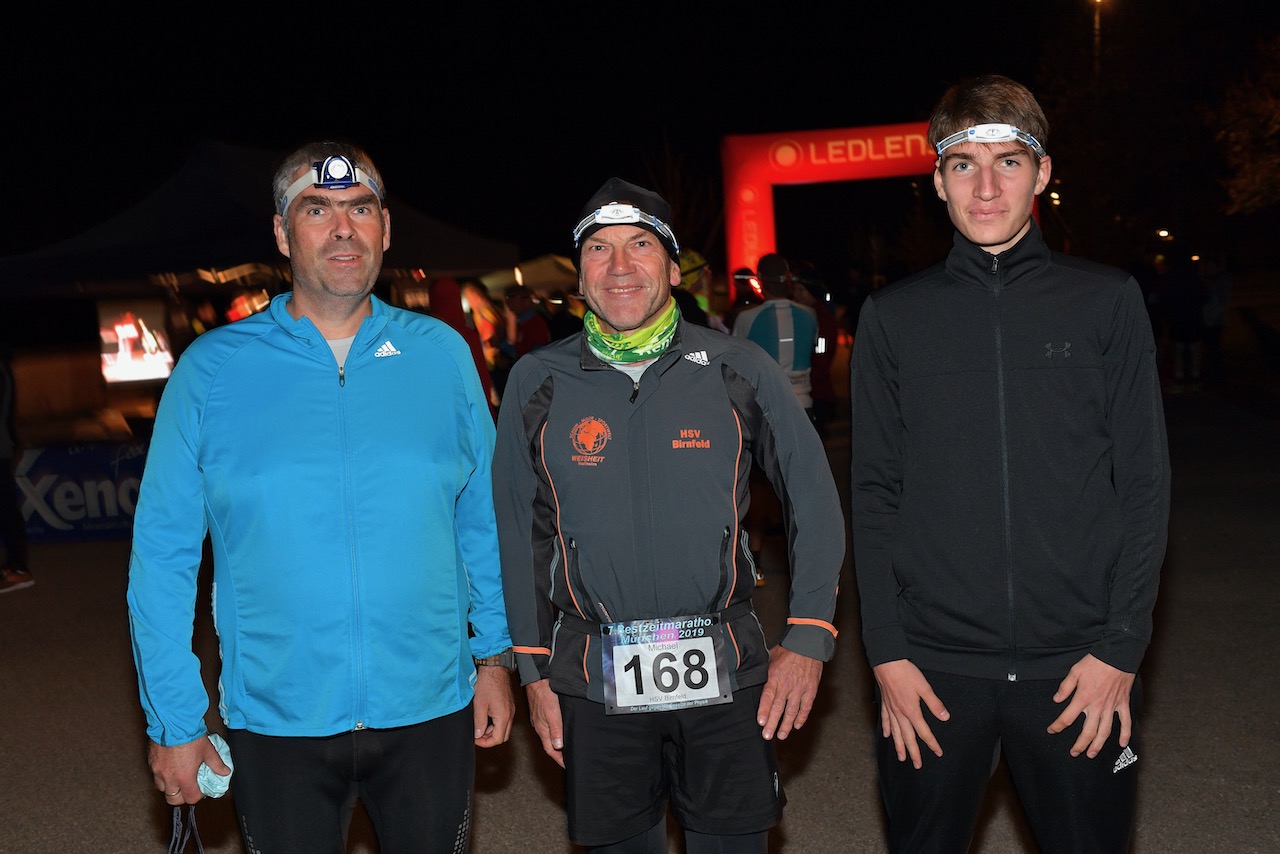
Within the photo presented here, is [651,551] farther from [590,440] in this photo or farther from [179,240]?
[179,240]

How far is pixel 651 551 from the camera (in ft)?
10.2

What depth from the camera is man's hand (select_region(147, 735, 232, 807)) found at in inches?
111

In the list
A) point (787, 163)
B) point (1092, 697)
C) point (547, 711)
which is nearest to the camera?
point (1092, 697)

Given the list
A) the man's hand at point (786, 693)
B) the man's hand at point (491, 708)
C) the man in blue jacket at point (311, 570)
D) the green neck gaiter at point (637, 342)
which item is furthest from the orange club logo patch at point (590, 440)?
the man's hand at point (786, 693)

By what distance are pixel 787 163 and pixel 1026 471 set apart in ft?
61.5

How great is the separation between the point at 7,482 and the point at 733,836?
7.99m

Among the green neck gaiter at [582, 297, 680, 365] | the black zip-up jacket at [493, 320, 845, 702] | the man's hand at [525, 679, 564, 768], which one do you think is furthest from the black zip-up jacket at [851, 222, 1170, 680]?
the man's hand at [525, 679, 564, 768]

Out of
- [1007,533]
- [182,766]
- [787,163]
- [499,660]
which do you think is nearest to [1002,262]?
[1007,533]

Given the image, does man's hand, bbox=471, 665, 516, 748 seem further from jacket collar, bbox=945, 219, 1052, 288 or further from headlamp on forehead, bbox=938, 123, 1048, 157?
headlamp on forehead, bbox=938, 123, 1048, 157

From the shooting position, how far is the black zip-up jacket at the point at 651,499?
3.11m

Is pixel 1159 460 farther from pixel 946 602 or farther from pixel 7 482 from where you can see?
pixel 7 482

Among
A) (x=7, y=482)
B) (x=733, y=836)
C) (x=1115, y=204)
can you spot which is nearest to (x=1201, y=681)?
(x=733, y=836)

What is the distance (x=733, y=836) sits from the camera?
10.6 feet

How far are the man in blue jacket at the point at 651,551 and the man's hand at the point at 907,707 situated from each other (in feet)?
1.04
